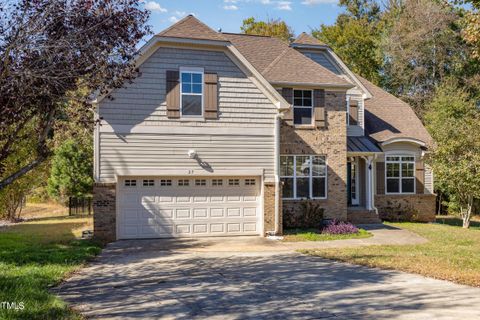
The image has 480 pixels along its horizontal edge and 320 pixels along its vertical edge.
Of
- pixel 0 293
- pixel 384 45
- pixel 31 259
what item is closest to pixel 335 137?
pixel 31 259

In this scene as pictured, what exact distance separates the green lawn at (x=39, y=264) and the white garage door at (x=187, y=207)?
74.1 inches

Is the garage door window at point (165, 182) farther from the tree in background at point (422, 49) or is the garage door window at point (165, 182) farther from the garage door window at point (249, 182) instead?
the tree in background at point (422, 49)

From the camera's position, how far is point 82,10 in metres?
9.58

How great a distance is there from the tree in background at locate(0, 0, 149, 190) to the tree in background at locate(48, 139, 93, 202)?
18395mm

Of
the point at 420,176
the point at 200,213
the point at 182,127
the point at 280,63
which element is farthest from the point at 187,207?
the point at 420,176

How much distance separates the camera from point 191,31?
55.3ft

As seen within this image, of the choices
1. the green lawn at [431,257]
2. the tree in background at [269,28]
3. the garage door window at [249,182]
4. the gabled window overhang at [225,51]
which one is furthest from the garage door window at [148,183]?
the tree in background at [269,28]

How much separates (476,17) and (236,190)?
925cm

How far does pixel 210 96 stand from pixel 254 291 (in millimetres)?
9091

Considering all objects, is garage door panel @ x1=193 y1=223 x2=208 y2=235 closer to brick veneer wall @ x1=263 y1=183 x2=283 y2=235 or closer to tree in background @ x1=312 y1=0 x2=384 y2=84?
brick veneer wall @ x1=263 y1=183 x2=283 y2=235

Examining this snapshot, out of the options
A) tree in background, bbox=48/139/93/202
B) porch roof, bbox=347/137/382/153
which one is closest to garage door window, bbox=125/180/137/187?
porch roof, bbox=347/137/382/153

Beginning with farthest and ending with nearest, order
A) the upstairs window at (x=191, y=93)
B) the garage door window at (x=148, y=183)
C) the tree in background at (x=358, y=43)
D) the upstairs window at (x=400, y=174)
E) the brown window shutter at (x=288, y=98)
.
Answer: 1. the tree in background at (x=358, y=43)
2. the upstairs window at (x=400, y=174)
3. the brown window shutter at (x=288, y=98)
4. the upstairs window at (x=191, y=93)
5. the garage door window at (x=148, y=183)

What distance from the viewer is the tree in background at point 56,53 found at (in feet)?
29.7

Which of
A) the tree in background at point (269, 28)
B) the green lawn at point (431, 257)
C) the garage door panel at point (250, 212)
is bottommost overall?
the green lawn at point (431, 257)
